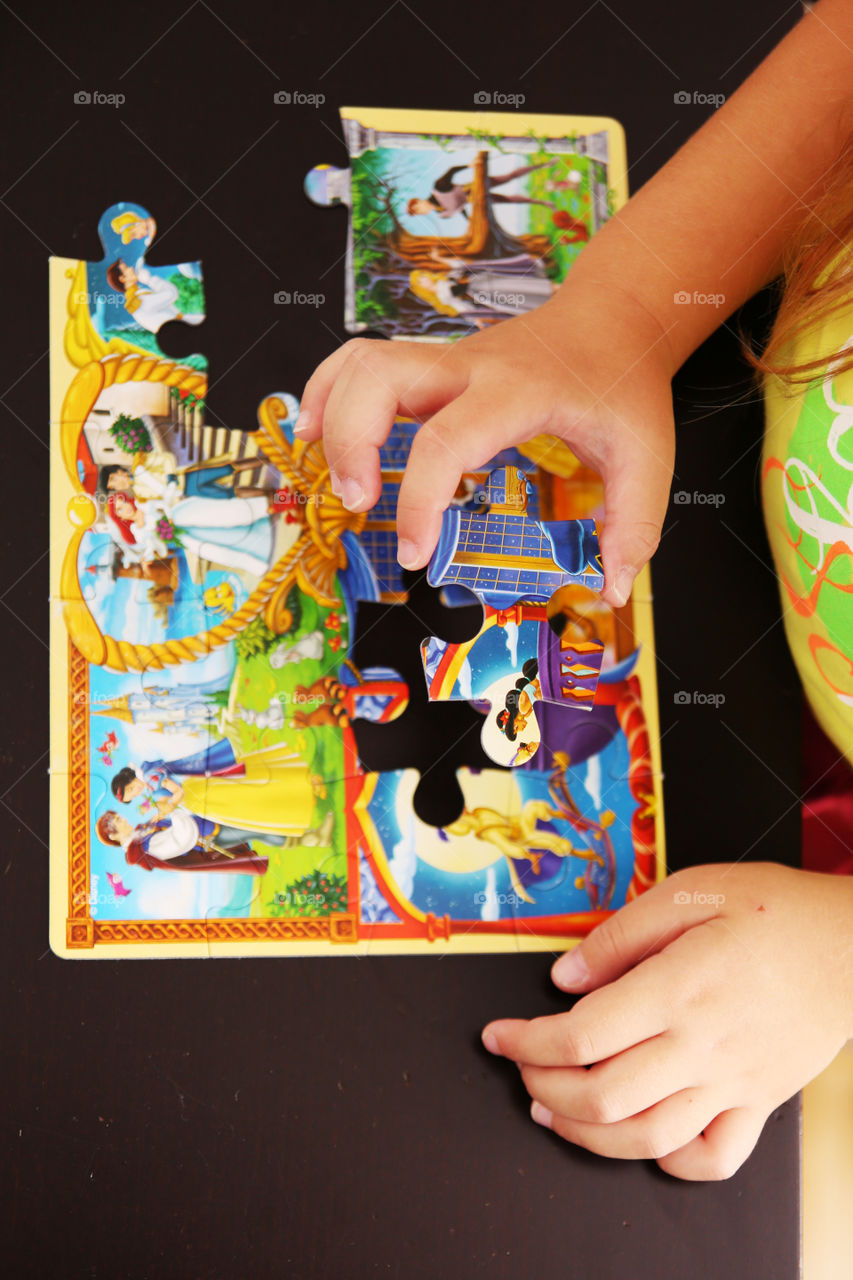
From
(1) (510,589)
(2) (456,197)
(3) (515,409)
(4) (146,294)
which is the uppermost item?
(2) (456,197)

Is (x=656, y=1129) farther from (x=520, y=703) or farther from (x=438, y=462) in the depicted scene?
(x=438, y=462)

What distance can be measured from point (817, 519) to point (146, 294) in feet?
1.90

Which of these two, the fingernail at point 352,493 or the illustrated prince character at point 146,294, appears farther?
the illustrated prince character at point 146,294

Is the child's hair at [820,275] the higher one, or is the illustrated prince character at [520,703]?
the child's hair at [820,275]

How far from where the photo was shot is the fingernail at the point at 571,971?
690 mm

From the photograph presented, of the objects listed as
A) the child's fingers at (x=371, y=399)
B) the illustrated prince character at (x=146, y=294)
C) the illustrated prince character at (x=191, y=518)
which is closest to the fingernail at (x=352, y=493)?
the child's fingers at (x=371, y=399)

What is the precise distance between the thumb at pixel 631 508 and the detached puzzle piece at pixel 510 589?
2 centimetres

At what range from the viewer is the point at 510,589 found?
0.61m

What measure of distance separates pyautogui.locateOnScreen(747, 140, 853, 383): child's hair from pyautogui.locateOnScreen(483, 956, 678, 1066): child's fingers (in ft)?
1.49

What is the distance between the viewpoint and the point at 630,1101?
0.64m

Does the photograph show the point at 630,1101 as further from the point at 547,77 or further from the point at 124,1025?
the point at 547,77

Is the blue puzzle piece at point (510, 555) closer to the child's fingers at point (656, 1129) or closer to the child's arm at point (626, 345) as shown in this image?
the child's arm at point (626, 345)

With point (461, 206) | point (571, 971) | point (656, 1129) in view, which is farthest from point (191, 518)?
point (656, 1129)

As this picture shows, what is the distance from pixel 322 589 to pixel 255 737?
0.44ft
